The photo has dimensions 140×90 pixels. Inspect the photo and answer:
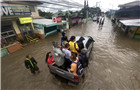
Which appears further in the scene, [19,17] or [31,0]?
[31,0]

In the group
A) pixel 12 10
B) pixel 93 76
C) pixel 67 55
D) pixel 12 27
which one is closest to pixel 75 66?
pixel 67 55

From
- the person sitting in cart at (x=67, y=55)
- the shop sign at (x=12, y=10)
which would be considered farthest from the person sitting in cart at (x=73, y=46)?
the shop sign at (x=12, y=10)

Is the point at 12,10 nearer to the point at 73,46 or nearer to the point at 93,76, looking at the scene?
the point at 73,46

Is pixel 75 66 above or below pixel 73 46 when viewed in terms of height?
below

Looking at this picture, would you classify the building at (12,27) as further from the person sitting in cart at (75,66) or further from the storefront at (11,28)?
the person sitting in cart at (75,66)

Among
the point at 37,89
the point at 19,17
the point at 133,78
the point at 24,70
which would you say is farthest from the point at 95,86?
the point at 19,17

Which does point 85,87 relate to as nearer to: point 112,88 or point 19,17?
point 112,88

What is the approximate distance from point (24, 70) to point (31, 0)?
1151cm

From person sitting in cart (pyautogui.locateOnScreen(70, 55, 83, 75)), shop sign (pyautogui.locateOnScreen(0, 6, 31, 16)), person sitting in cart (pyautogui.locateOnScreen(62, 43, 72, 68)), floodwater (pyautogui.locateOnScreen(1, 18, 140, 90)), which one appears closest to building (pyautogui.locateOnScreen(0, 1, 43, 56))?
shop sign (pyautogui.locateOnScreen(0, 6, 31, 16))

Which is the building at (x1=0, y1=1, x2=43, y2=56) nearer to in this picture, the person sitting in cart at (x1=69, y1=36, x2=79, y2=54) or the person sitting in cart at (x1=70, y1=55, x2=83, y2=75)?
the person sitting in cart at (x1=69, y1=36, x2=79, y2=54)

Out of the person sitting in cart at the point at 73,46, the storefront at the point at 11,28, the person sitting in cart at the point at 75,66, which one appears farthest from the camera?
the storefront at the point at 11,28

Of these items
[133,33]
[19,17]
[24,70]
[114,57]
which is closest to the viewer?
[24,70]

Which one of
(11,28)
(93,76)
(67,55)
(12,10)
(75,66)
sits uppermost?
(12,10)

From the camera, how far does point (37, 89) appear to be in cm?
286
